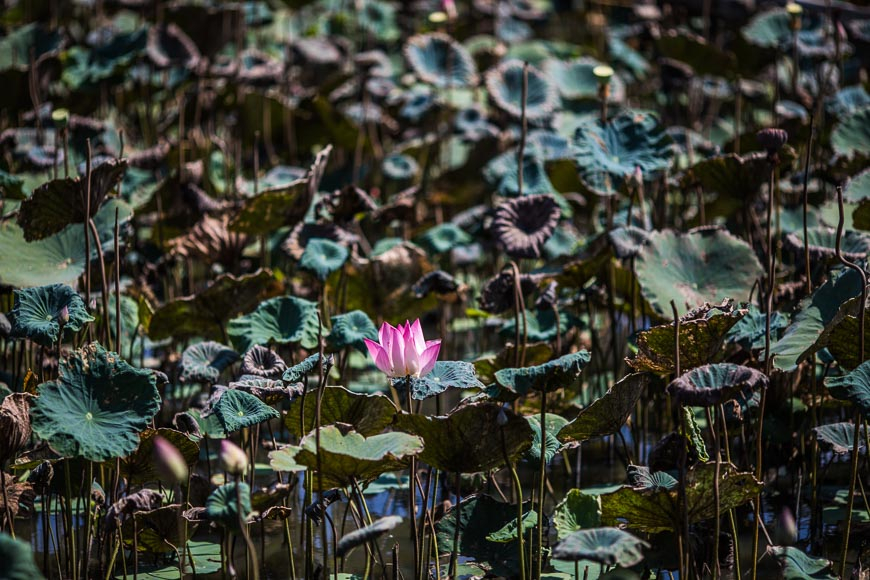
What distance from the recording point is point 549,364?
216cm

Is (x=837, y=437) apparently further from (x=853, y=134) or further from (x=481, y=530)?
(x=853, y=134)

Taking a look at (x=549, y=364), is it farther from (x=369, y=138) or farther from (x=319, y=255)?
(x=369, y=138)

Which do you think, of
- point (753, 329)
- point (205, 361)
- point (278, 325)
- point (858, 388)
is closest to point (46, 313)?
point (205, 361)

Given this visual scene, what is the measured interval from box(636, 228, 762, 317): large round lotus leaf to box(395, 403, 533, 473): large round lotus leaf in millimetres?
960

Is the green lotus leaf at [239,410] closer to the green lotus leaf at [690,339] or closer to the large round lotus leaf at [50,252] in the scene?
the green lotus leaf at [690,339]

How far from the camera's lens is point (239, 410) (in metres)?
2.31

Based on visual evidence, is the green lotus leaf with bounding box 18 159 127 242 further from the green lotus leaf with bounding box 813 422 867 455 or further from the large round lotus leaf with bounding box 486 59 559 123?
the large round lotus leaf with bounding box 486 59 559 123

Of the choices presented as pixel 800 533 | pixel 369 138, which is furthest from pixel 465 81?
pixel 800 533

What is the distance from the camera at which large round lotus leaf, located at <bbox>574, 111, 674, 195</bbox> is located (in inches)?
133

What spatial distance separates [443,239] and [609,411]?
1.77 meters

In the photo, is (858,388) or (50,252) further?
(50,252)

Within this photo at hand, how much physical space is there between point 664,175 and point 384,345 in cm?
193

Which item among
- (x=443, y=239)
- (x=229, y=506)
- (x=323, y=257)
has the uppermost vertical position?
(x=229, y=506)

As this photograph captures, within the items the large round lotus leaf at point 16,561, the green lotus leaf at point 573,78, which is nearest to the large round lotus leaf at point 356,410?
the large round lotus leaf at point 16,561
